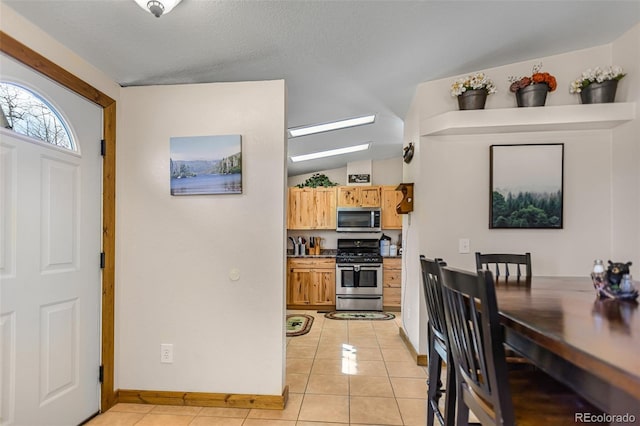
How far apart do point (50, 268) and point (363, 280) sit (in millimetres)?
4001

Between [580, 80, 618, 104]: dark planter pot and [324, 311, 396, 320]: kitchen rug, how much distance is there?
134 inches

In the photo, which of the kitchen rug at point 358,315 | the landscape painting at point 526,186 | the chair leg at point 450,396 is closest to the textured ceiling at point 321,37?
the landscape painting at point 526,186

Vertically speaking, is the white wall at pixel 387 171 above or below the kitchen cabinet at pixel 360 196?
above

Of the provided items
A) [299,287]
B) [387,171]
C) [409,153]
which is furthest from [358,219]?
[409,153]

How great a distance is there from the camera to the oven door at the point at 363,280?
509cm

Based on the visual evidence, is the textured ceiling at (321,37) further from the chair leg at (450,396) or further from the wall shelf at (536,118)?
the chair leg at (450,396)

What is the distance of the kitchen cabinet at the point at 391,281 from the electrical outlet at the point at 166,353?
3.49 meters

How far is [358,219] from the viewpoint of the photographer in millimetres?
5465

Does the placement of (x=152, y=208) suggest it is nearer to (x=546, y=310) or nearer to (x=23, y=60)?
(x=23, y=60)

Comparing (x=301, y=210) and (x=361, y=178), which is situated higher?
(x=361, y=178)

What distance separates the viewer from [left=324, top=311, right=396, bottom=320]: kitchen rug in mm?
4703

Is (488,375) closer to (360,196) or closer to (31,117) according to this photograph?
(31,117)

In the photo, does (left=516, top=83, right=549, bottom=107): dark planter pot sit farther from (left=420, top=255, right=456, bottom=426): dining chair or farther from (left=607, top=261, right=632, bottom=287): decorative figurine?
(left=420, top=255, right=456, bottom=426): dining chair

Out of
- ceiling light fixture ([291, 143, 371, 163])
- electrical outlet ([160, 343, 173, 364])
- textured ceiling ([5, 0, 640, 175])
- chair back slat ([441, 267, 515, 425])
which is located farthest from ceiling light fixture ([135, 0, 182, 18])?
ceiling light fixture ([291, 143, 371, 163])
